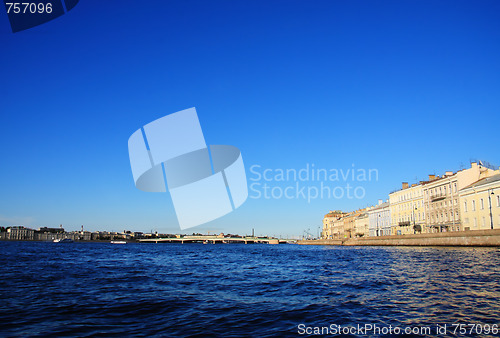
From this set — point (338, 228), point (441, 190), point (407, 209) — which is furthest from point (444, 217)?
point (338, 228)

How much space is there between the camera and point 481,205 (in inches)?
2275

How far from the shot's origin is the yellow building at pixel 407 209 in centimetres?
8144

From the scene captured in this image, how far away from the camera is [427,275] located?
66.4ft

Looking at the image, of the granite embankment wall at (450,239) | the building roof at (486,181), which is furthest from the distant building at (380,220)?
the building roof at (486,181)

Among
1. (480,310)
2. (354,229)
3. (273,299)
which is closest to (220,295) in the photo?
(273,299)

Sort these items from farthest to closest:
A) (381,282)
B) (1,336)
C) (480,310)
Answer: (381,282)
(480,310)
(1,336)

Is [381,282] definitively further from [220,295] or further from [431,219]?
[431,219]

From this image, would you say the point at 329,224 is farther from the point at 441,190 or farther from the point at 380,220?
the point at 441,190

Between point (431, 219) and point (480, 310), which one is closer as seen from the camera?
point (480, 310)

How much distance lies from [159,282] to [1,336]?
10772 mm

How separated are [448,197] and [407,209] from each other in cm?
1788

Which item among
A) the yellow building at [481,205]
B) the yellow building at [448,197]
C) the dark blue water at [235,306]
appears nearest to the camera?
the dark blue water at [235,306]

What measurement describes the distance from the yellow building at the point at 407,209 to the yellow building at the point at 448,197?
272cm

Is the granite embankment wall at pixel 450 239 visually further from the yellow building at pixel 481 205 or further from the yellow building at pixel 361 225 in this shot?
the yellow building at pixel 361 225
